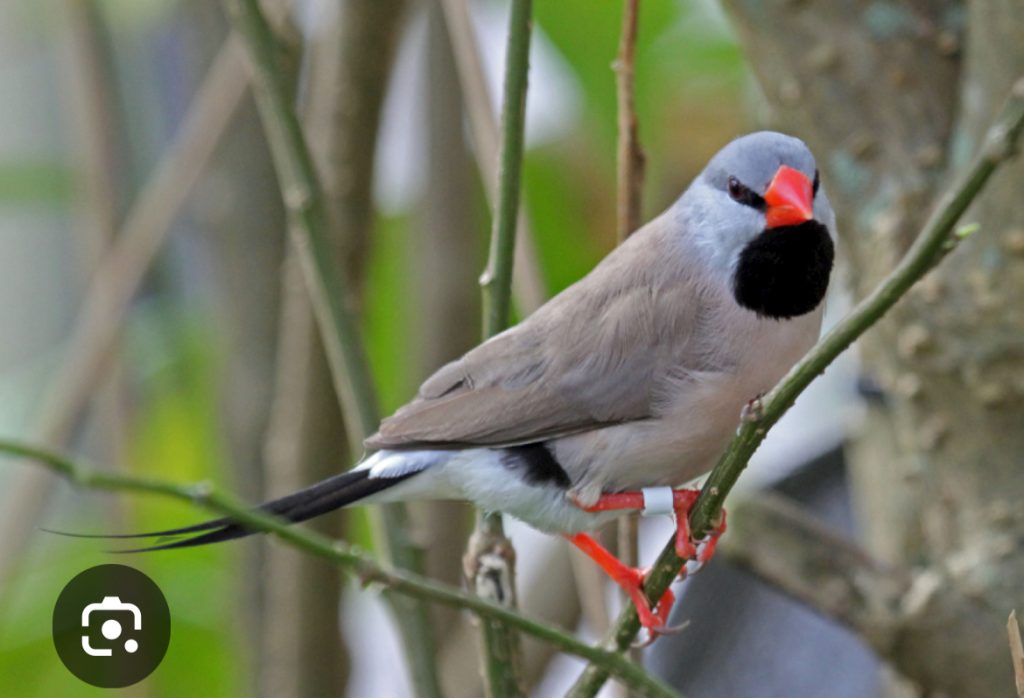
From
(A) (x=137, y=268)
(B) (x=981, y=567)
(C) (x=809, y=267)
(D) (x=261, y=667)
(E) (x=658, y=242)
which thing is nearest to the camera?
(C) (x=809, y=267)

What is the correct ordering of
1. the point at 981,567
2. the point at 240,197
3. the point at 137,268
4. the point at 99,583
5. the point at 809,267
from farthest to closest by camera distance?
1. the point at 240,197
2. the point at 137,268
3. the point at 99,583
4. the point at 981,567
5. the point at 809,267

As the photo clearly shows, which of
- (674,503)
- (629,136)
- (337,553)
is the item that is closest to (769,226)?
(629,136)

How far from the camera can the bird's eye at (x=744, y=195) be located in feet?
4.69

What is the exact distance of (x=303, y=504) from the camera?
1.25 metres

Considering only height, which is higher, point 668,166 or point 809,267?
point 668,166

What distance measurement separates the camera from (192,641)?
2.30 metres

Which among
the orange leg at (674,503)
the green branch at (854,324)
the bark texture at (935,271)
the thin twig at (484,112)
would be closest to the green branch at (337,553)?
the green branch at (854,324)

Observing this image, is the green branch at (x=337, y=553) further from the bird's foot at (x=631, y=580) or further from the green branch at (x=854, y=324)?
the bird's foot at (x=631, y=580)

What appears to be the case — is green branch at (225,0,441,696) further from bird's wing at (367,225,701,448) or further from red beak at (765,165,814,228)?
red beak at (765,165,814,228)

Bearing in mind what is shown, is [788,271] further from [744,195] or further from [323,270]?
[323,270]

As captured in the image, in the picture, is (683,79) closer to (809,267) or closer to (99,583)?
(809,267)

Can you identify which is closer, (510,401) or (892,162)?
(510,401)

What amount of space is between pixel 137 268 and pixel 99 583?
0.42m

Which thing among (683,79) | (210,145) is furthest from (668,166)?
(210,145)
